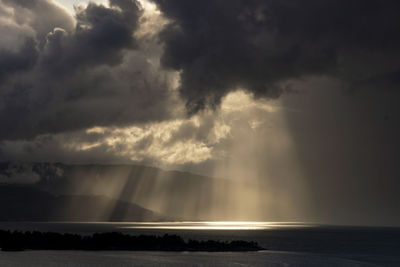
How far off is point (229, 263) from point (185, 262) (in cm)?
1228

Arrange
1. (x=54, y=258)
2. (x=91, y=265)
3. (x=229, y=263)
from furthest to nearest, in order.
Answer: (x=54, y=258) < (x=229, y=263) < (x=91, y=265)

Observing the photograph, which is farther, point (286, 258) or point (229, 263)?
point (286, 258)

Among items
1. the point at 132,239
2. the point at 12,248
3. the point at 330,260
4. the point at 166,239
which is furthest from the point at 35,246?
the point at 330,260

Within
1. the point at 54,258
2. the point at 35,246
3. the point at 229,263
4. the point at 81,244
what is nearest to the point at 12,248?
the point at 35,246

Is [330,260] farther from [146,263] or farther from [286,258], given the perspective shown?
[146,263]

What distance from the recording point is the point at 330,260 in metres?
137

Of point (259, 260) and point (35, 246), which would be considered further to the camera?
point (35, 246)

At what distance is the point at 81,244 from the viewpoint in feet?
572

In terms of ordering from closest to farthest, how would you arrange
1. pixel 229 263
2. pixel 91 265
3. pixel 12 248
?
1. pixel 91 265
2. pixel 229 263
3. pixel 12 248

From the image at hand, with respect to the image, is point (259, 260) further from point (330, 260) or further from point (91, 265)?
point (91, 265)

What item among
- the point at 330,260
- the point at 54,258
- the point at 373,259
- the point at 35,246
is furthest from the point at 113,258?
the point at 373,259

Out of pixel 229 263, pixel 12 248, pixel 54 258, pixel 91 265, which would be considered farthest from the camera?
pixel 12 248

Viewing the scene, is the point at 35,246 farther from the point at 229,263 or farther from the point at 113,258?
the point at 229,263

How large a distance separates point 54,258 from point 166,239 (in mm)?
52899
